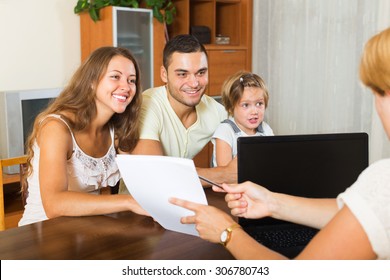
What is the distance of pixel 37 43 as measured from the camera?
12.2 feet

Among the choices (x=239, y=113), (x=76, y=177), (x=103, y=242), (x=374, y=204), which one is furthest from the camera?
(x=239, y=113)

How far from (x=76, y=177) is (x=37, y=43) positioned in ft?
6.81

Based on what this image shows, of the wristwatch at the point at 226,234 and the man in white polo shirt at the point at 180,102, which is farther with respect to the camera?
the man in white polo shirt at the point at 180,102

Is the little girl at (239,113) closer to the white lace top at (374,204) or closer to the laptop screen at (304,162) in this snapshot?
the laptop screen at (304,162)

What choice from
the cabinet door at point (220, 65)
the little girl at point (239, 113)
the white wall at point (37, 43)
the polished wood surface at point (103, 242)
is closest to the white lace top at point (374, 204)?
the polished wood surface at point (103, 242)

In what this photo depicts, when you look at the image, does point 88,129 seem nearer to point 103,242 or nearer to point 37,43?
point 103,242

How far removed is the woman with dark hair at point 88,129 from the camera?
178 cm

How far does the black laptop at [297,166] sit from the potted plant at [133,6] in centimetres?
257

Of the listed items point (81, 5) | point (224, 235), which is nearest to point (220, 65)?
point (81, 5)

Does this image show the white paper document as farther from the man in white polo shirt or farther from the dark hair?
the dark hair

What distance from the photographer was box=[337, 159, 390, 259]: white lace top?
88 cm

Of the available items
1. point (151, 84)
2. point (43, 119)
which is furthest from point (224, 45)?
point (43, 119)

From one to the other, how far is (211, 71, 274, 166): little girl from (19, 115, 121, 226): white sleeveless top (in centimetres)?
51
